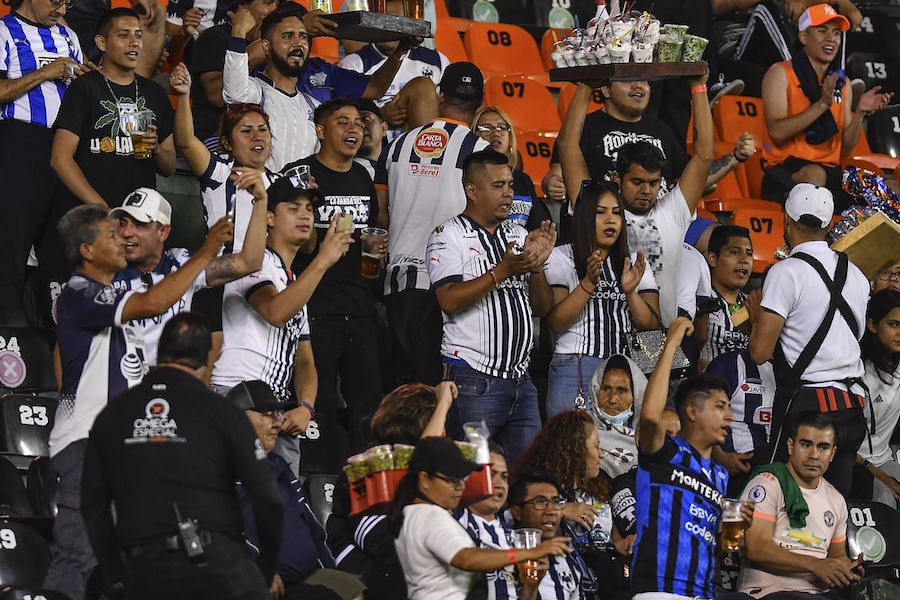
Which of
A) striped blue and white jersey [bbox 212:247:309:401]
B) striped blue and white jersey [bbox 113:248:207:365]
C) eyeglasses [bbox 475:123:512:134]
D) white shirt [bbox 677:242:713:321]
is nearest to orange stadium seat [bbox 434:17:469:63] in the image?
eyeglasses [bbox 475:123:512:134]

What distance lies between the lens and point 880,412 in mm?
8320

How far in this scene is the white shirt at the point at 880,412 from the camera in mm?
8305

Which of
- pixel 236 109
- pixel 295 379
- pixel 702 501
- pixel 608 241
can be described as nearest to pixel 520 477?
pixel 702 501

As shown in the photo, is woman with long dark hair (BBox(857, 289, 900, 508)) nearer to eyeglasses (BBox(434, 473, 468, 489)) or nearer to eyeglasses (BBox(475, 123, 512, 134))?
eyeglasses (BBox(475, 123, 512, 134))

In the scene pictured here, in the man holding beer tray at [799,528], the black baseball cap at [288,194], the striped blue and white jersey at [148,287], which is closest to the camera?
the striped blue and white jersey at [148,287]

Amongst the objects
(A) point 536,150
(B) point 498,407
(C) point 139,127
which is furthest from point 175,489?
(A) point 536,150

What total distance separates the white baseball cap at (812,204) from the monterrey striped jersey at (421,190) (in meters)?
1.61

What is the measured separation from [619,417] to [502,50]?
476cm

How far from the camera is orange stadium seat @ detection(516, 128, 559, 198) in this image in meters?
10.1

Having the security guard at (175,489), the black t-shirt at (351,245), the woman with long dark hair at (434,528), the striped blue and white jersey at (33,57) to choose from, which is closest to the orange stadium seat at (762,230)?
the black t-shirt at (351,245)

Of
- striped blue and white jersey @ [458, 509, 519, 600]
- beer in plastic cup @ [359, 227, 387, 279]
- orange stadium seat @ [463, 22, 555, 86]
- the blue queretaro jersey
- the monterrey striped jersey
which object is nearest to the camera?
striped blue and white jersey @ [458, 509, 519, 600]

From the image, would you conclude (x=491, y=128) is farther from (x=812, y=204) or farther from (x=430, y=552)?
(x=430, y=552)

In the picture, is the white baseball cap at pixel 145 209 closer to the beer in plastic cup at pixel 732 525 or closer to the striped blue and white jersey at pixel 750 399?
the beer in plastic cup at pixel 732 525

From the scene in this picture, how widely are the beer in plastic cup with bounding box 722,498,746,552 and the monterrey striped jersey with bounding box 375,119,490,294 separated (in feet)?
7.51
